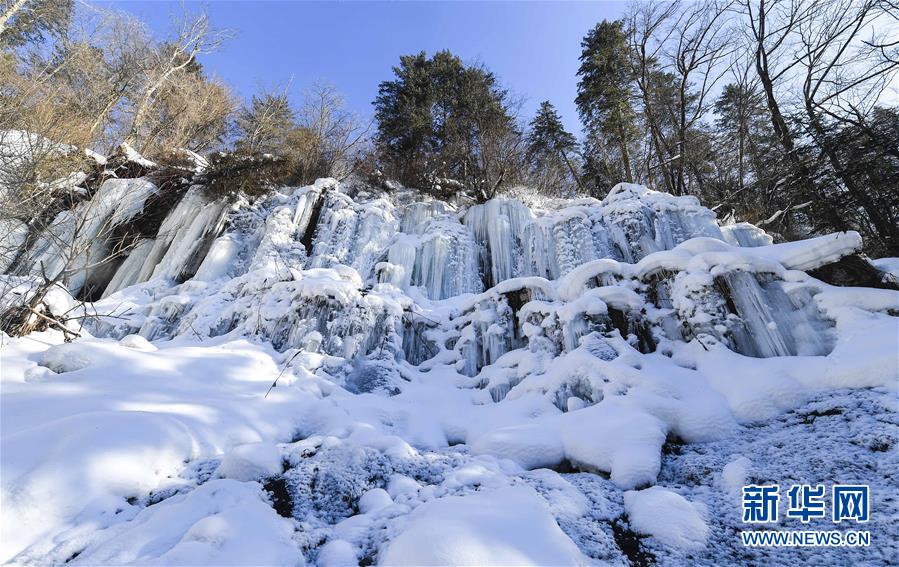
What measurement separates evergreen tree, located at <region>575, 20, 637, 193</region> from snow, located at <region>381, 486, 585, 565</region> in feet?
43.2

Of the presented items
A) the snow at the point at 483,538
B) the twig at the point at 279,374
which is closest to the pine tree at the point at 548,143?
the twig at the point at 279,374

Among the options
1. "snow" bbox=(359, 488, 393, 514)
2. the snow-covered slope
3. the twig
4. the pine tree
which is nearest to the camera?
the snow-covered slope

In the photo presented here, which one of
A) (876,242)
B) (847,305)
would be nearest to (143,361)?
(847,305)

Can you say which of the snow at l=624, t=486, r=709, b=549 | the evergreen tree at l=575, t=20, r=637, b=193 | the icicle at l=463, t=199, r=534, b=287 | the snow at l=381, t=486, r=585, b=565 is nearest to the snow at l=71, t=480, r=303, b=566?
the snow at l=381, t=486, r=585, b=565

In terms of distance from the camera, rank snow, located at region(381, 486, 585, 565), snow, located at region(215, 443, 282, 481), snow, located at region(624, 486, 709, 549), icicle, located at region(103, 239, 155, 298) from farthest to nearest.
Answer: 1. icicle, located at region(103, 239, 155, 298)
2. snow, located at region(215, 443, 282, 481)
3. snow, located at region(624, 486, 709, 549)
4. snow, located at region(381, 486, 585, 565)

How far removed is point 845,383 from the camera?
2662 millimetres

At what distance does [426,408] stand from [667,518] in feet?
8.56

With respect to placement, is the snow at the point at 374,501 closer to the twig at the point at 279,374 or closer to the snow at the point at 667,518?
the snow at the point at 667,518

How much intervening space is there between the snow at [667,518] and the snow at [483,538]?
20.7 inches

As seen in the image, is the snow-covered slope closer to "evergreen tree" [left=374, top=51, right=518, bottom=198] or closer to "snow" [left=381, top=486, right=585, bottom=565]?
"snow" [left=381, top=486, right=585, bottom=565]

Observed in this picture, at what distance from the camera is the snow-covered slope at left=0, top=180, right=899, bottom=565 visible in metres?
1.59

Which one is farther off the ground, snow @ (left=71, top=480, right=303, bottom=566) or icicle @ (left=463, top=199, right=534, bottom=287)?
icicle @ (left=463, top=199, right=534, bottom=287)

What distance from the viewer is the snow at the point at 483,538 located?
1.36 m

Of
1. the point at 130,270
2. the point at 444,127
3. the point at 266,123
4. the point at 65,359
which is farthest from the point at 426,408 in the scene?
the point at 266,123
